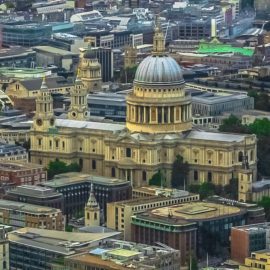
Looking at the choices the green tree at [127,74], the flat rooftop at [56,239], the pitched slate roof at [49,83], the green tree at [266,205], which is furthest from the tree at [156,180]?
the green tree at [127,74]

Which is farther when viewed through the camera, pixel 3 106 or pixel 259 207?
pixel 3 106

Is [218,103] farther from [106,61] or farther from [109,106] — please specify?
[106,61]

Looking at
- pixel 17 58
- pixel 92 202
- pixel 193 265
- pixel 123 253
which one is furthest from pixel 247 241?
pixel 17 58

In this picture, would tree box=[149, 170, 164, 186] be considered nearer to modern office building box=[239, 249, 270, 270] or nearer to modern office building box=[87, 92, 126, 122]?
Result: modern office building box=[87, 92, 126, 122]

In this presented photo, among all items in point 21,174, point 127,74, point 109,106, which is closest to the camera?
point 21,174

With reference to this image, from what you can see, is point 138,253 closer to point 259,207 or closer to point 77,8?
point 259,207

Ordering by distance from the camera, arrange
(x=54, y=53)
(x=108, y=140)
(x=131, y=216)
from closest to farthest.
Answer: (x=131, y=216) < (x=108, y=140) < (x=54, y=53)

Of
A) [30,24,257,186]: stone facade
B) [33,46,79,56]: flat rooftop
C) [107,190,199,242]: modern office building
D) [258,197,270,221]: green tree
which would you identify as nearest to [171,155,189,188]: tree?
[30,24,257,186]: stone facade

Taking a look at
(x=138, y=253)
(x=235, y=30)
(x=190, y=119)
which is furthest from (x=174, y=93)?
(x=235, y=30)
